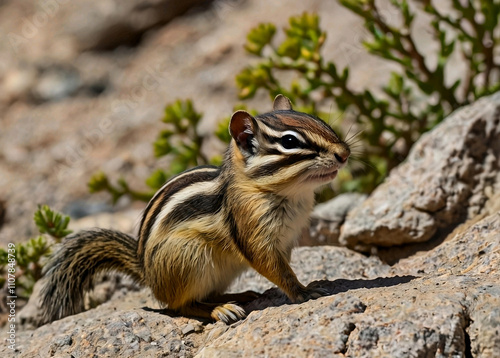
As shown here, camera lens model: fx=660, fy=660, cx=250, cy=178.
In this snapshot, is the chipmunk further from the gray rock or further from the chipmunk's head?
the gray rock

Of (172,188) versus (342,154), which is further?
(172,188)

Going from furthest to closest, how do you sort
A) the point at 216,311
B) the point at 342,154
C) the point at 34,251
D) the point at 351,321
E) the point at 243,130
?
the point at 34,251 < the point at 216,311 < the point at 243,130 < the point at 342,154 < the point at 351,321

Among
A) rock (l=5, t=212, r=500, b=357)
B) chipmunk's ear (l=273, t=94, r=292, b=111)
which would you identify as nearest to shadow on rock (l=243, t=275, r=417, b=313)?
rock (l=5, t=212, r=500, b=357)

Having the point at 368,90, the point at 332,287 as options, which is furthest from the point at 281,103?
the point at 368,90

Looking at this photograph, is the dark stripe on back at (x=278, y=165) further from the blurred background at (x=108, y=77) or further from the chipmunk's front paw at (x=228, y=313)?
the blurred background at (x=108, y=77)

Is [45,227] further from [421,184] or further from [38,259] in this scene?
[421,184]

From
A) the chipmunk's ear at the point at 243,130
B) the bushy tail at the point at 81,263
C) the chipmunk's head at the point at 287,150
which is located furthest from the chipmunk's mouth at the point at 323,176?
the bushy tail at the point at 81,263

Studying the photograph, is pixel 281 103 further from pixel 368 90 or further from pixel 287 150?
pixel 368 90
